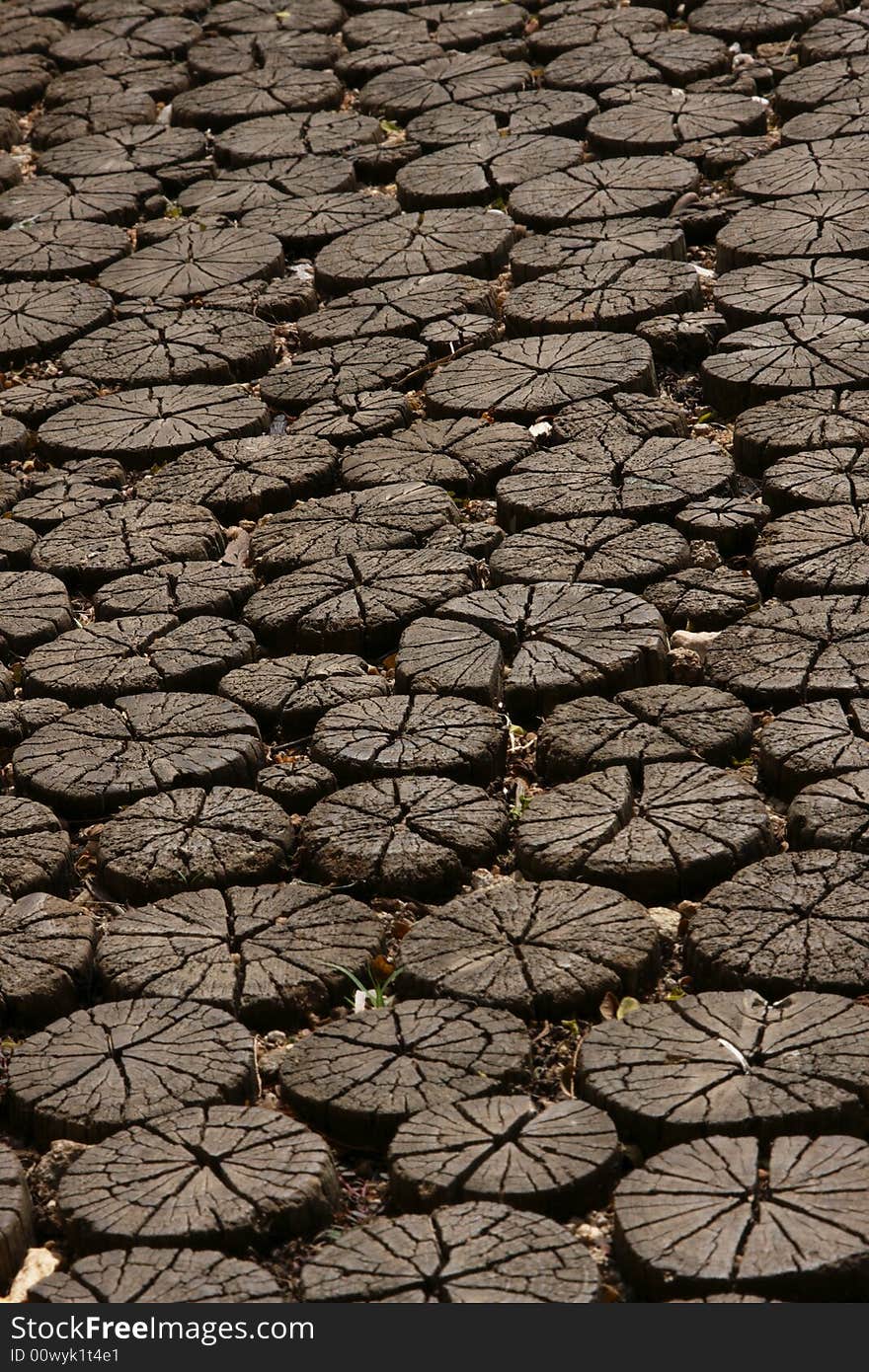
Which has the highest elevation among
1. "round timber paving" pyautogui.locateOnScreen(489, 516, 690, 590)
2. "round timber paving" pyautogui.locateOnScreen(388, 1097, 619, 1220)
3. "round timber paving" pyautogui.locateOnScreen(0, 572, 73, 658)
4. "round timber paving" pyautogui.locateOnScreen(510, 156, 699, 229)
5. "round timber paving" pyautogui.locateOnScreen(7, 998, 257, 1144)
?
"round timber paving" pyautogui.locateOnScreen(510, 156, 699, 229)

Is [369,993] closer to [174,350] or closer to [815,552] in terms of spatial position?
[815,552]

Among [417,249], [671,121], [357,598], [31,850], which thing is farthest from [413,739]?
[671,121]

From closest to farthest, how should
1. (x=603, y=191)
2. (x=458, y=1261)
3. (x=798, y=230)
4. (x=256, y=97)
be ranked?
1. (x=458, y=1261)
2. (x=798, y=230)
3. (x=603, y=191)
4. (x=256, y=97)

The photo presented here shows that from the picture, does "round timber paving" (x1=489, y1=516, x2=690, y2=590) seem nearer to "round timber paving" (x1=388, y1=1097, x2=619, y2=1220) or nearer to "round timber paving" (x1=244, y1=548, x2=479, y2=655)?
"round timber paving" (x1=244, y1=548, x2=479, y2=655)

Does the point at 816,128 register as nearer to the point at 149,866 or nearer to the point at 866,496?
the point at 866,496

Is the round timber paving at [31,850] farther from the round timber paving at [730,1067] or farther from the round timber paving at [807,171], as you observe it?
the round timber paving at [807,171]

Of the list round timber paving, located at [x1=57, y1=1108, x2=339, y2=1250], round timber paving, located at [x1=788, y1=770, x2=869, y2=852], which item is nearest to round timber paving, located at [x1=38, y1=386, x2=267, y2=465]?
round timber paving, located at [x1=788, y1=770, x2=869, y2=852]
